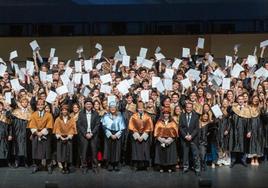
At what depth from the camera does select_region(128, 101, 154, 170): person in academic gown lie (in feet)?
42.0

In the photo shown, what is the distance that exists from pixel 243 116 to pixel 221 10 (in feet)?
20.5

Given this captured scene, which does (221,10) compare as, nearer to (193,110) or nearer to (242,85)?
(242,85)

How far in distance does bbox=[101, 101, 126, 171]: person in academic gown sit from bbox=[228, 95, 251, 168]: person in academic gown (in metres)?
2.32

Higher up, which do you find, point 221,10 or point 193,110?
point 221,10

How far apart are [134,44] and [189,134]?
23.1 feet

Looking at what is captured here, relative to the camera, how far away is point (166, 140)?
12.7 m

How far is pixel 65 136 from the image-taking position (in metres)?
12.8

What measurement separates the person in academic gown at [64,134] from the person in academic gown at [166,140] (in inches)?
67.0

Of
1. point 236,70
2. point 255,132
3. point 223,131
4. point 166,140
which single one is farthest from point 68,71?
point 255,132

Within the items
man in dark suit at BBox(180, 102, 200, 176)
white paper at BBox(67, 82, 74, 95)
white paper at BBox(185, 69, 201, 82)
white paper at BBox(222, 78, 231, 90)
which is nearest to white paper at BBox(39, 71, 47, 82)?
white paper at BBox(67, 82, 74, 95)

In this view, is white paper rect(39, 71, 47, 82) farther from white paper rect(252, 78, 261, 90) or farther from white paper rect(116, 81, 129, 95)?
white paper rect(252, 78, 261, 90)

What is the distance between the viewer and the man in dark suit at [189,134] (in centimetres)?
1270

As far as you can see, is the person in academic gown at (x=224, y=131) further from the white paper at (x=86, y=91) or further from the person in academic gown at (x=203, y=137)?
the white paper at (x=86, y=91)

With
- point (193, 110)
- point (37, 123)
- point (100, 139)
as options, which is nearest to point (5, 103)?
point (37, 123)
